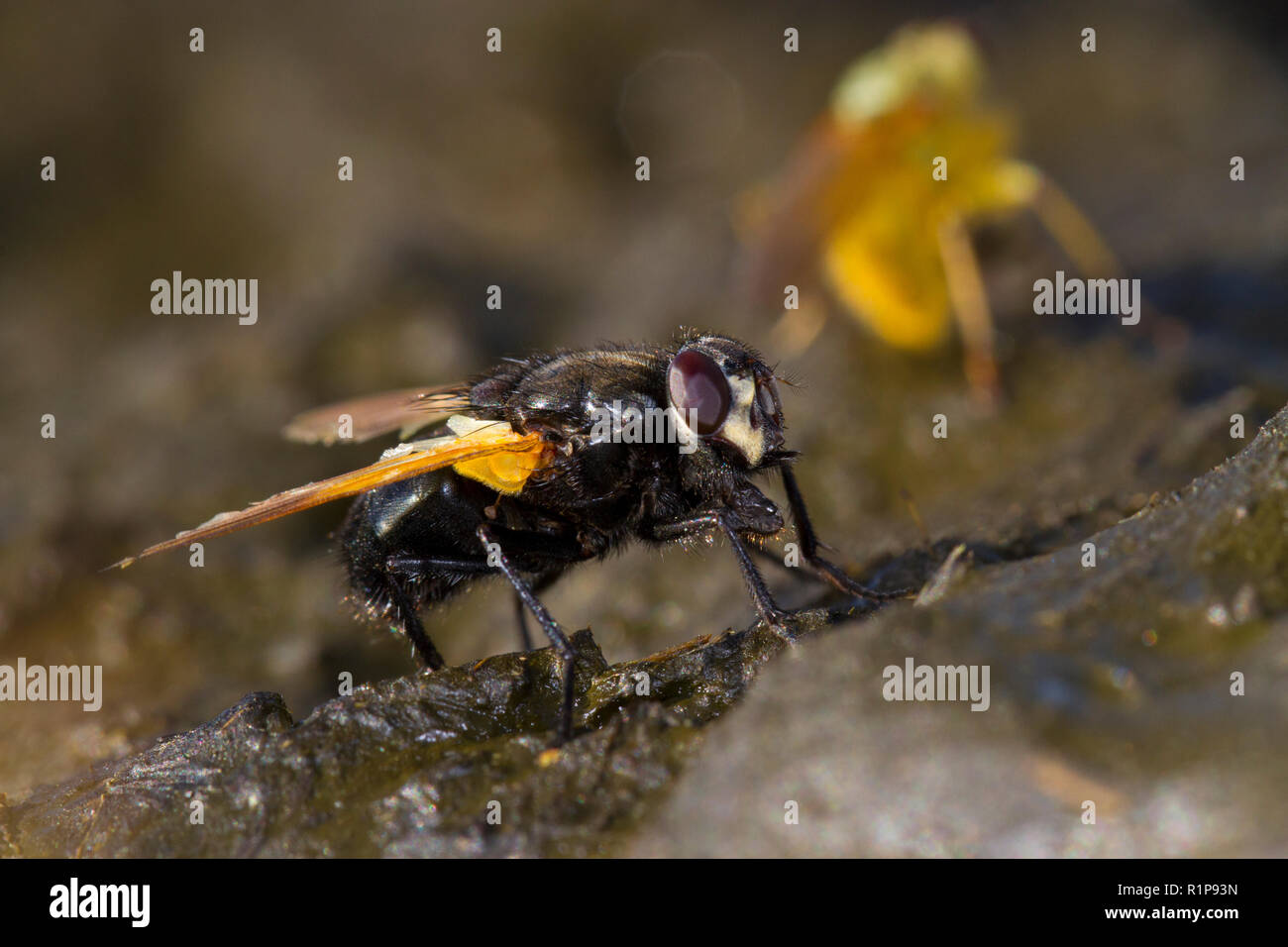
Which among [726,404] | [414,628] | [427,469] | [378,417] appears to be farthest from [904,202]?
[414,628]

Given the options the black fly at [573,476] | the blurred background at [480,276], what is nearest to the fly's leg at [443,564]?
the black fly at [573,476]

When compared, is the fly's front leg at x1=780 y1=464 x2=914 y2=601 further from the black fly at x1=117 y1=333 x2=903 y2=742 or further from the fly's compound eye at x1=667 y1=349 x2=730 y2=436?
the fly's compound eye at x1=667 y1=349 x2=730 y2=436

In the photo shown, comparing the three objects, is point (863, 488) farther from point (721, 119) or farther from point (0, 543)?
point (721, 119)

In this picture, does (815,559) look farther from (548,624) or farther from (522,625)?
(522,625)

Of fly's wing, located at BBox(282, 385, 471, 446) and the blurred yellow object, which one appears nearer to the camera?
fly's wing, located at BBox(282, 385, 471, 446)

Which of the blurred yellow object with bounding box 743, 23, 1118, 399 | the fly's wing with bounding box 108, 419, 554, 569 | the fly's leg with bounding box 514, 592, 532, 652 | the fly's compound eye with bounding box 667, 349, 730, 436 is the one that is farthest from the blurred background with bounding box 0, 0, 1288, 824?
the fly's compound eye with bounding box 667, 349, 730, 436

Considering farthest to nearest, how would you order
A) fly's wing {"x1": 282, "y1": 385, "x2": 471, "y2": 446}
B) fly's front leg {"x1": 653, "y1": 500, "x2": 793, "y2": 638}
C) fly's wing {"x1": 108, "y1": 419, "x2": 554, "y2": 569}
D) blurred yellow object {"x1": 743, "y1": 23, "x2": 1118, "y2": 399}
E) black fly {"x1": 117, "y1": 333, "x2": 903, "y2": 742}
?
blurred yellow object {"x1": 743, "y1": 23, "x2": 1118, "y2": 399}
fly's wing {"x1": 282, "y1": 385, "x2": 471, "y2": 446}
black fly {"x1": 117, "y1": 333, "x2": 903, "y2": 742}
fly's wing {"x1": 108, "y1": 419, "x2": 554, "y2": 569}
fly's front leg {"x1": 653, "y1": 500, "x2": 793, "y2": 638}

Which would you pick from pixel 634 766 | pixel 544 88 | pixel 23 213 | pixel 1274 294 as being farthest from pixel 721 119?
pixel 634 766

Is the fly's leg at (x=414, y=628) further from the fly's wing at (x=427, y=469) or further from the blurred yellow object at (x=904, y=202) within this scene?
the blurred yellow object at (x=904, y=202)
